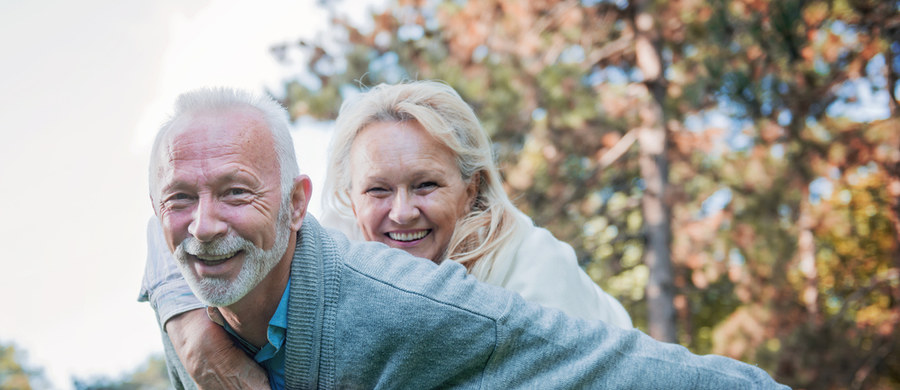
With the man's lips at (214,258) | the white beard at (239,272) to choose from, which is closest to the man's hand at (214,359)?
the white beard at (239,272)

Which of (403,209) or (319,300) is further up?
(319,300)

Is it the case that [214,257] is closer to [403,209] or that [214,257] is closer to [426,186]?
[403,209]

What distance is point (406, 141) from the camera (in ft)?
9.64

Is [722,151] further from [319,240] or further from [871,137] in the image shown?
[319,240]

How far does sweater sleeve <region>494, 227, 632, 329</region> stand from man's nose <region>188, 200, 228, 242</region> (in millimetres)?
1112

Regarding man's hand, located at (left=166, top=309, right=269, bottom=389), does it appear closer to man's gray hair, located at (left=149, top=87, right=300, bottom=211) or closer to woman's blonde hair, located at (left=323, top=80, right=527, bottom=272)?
man's gray hair, located at (left=149, top=87, right=300, bottom=211)

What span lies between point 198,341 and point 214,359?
0.07 m

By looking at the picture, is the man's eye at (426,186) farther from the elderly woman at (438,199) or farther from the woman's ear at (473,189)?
the woman's ear at (473,189)

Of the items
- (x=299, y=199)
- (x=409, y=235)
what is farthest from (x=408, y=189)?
(x=299, y=199)

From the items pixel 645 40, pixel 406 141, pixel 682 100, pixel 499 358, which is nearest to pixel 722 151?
pixel 682 100

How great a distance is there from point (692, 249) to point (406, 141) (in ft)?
34.6

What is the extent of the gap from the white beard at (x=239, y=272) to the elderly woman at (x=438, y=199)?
57 cm

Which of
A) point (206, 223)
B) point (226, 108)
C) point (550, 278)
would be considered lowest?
point (550, 278)

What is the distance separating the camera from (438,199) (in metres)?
2.95
